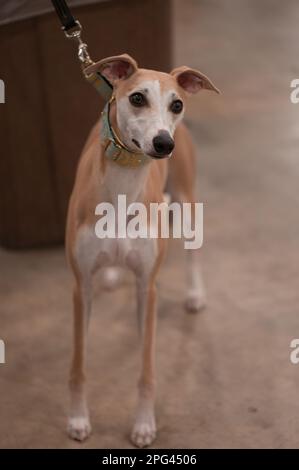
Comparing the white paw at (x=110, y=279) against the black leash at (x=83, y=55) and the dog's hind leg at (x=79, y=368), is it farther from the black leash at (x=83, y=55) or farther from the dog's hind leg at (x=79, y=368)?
the black leash at (x=83, y=55)

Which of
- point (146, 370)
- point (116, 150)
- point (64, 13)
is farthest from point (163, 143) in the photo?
point (146, 370)

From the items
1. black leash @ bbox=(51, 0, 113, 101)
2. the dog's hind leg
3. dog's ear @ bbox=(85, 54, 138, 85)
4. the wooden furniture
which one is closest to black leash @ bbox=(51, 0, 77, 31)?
black leash @ bbox=(51, 0, 113, 101)

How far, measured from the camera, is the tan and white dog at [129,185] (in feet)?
5.38

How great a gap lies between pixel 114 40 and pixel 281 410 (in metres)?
1.20

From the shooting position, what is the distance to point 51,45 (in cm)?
245

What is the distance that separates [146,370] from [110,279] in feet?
2.01

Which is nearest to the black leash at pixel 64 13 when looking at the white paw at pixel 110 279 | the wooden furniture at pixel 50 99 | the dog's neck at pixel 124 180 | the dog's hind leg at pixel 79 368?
the dog's neck at pixel 124 180

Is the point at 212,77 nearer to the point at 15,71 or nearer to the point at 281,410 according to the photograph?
the point at 15,71

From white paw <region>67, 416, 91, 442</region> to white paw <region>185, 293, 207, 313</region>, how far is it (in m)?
0.59

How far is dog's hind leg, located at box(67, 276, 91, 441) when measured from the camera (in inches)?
79.2

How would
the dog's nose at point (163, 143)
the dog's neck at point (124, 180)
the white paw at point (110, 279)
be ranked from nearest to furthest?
the dog's nose at point (163, 143), the dog's neck at point (124, 180), the white paw at point (110, 279)

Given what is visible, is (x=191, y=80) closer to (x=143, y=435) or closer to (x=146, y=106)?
(x=146, y=106)

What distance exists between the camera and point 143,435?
6.68 feet
